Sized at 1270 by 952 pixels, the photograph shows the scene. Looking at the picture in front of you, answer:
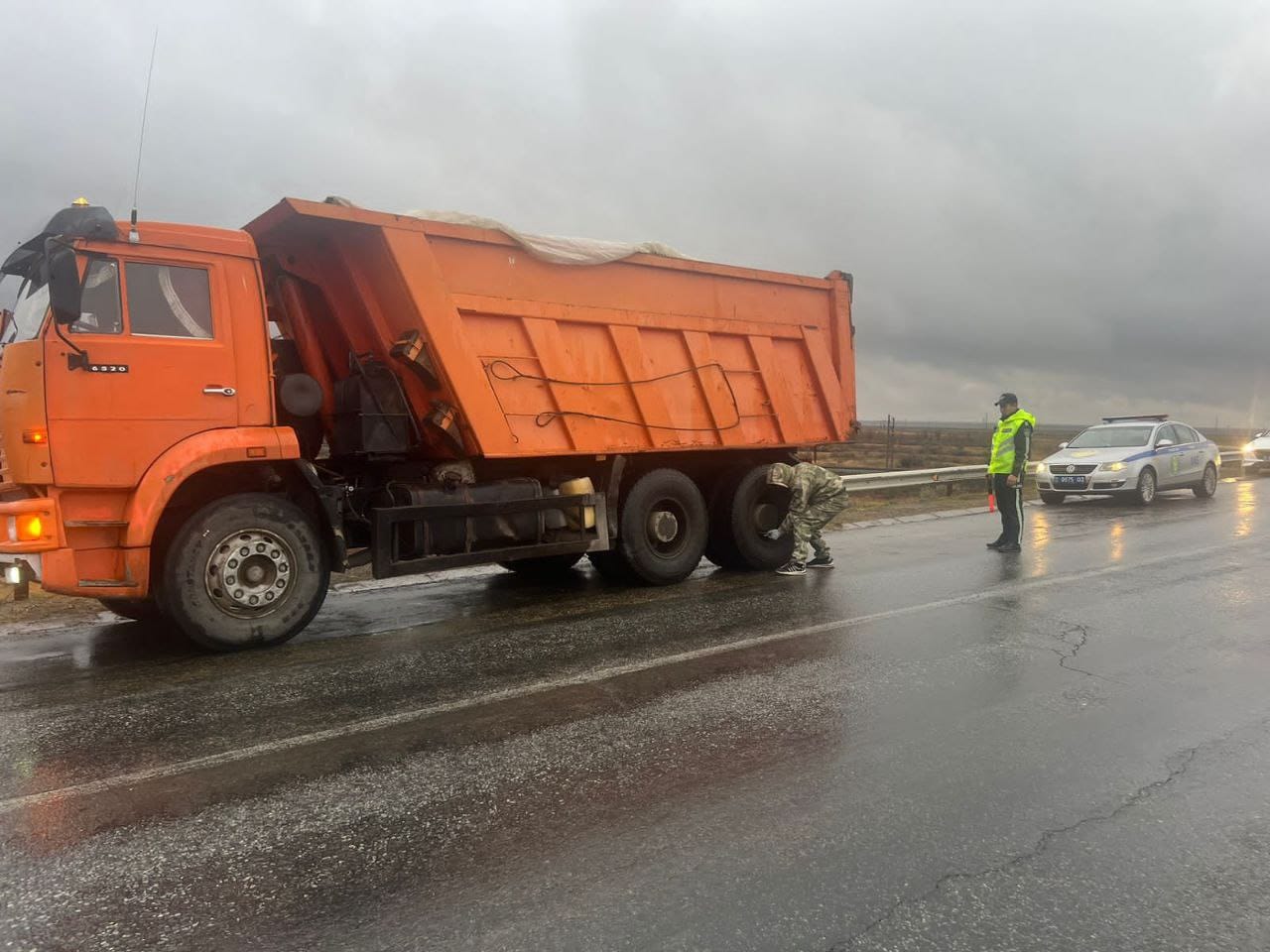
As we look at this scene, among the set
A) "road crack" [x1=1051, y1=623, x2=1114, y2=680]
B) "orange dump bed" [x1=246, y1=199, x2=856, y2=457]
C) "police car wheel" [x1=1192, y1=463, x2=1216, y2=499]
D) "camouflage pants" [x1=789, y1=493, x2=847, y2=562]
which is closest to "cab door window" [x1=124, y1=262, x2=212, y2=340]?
"orange dump bed" [x1=246, y1=199, x2=856, y2=457]

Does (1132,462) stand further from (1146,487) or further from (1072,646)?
(1072,646)

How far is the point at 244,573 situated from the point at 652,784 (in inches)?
136

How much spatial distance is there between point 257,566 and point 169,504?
2.26 feet

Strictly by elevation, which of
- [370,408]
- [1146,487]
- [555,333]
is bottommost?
[1146,487]

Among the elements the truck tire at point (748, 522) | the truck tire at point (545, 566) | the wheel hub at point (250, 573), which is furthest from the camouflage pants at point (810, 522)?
the wheel hub at point (250, 573)

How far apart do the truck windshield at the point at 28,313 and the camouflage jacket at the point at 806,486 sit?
606 centimetres

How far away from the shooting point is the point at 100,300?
5363 millimetres

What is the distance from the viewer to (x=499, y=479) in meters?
7.21

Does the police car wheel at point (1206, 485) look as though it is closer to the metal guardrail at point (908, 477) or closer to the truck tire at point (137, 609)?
the metal guardrail at point (908, 477)

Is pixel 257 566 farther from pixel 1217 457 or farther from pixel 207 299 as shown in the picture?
pixel 1217 457

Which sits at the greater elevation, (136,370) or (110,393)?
(136,370)

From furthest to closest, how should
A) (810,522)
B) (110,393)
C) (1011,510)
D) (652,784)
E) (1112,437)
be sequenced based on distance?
1. (1112,437)
2. (1011,510)
3. (810,522)
4. (110,393)
5. (652,784)

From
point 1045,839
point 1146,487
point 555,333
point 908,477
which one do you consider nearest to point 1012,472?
point 555,333

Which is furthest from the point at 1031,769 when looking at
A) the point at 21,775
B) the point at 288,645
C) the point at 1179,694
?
the point at 288,645
